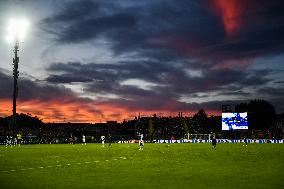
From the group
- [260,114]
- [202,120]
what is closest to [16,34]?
[260,114]

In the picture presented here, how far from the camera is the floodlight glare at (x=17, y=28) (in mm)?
50856

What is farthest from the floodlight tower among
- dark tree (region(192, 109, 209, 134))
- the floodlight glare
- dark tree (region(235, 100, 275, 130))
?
dark tree (region(192, 109, 209, 134))

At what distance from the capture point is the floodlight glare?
50856 mm

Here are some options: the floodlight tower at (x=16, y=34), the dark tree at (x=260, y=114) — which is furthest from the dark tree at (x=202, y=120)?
the floodlight tower at (x=16, y=34)

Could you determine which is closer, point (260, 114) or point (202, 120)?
point (260, 114)

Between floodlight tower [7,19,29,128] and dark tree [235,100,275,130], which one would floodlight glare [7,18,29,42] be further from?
dark tree [235,100,275,130]

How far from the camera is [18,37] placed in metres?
53.5

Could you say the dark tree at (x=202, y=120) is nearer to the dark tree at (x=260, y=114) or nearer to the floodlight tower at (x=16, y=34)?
the dark tree at (x=260, y=114)

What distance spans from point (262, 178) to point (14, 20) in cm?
4358

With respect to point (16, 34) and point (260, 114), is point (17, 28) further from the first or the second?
point (260, 114)

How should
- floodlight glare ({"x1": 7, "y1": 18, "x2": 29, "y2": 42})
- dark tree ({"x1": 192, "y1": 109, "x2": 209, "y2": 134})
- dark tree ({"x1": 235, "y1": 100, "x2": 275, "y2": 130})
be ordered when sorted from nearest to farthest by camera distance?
floodlight glare ({"x1": 7, "y1": 18, "x2": 29, "y2": 42}) < dark tree ({"x1": 235, "y1": 100, "x2": 275, "y2": 130}) < dark tree ({"x1": 192, "y1": 109, "x2": 209, "y2": 134})

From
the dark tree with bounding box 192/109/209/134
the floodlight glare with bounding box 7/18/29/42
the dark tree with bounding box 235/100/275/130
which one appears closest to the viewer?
the floodlight glare with bounding box 7/18/29/42

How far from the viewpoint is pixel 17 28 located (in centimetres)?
5206

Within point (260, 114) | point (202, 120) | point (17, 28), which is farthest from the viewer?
point (202, 120)
